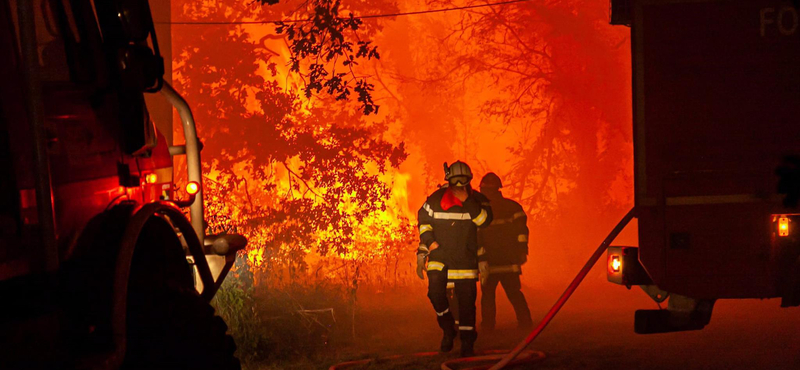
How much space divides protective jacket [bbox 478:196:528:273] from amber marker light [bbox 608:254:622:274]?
2.93 metres

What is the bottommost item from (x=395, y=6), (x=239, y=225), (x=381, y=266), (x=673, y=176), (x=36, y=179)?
(x=381, y=266)

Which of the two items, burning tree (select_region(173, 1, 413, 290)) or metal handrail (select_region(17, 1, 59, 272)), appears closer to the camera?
metal handrail (select_region(17, 1, 59, 272))

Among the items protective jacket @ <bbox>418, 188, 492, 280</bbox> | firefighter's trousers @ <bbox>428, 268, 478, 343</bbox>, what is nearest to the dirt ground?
firefighter's trousers @ <bbox>428, 268, 478, 343</bbox>

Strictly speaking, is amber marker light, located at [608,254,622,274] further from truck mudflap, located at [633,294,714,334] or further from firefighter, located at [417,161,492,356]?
firefighter, located at [417,161,492,356]

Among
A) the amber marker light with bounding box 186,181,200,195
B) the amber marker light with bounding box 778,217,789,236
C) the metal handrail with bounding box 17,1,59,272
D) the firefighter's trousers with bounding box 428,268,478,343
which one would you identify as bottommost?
the firefighter's trousers with bounding box 428,268,478,343

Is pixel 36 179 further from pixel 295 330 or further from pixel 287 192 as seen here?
pixel 287 192

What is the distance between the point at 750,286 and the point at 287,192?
10467mm

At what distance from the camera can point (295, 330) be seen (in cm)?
1016

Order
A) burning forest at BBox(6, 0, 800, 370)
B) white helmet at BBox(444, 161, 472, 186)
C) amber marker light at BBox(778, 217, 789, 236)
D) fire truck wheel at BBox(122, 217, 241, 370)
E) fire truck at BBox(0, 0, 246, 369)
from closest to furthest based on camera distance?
fire truck at BBox(0, 0, 246, 369) → burning forest at BBox(6, 0, 800, 370) → fire truck wheel at BBox(122, 217, 241, 370) → amber marker light at BBox(778, 217, 789, 236) → white helmet at BBox(444, 161, 472, 186)

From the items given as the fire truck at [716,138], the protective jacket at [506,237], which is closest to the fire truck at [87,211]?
the fire truck at [716,138]

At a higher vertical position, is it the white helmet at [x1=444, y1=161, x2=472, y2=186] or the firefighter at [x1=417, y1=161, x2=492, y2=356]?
the white helmet at [x1=444, y1=161, x2=472, y2=186]

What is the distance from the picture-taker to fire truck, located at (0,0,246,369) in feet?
7.78

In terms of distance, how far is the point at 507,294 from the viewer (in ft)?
34.4

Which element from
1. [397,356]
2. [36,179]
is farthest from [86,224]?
[397,356]
